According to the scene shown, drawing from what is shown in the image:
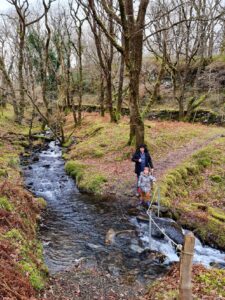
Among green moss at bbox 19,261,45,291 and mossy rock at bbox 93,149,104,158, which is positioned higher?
mossy rock at bbox 93,149,104,158

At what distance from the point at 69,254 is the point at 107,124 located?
18731 mm

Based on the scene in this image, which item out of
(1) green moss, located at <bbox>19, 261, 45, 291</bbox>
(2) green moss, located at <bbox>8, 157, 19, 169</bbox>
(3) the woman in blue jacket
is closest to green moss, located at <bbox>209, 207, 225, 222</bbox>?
(3) the woman in blue jacket

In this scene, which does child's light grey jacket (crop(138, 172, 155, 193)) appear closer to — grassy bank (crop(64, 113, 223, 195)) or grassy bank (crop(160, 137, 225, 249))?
grassy bank (crop(160, 137, 225, 249))

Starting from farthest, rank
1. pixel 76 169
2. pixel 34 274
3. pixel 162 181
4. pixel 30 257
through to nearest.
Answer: pixel 76 169 → pixel 162 181 → pixel 30 257 → pixel 34 274

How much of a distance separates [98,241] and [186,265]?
5.26m

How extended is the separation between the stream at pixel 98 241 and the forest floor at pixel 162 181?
0.56 m

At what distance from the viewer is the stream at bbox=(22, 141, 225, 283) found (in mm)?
8922

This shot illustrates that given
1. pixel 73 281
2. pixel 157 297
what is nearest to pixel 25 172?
pixel 73 281

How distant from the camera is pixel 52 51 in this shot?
4450 cm

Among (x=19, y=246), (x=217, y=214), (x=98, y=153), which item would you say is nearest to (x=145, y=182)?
(x=217, y=214)

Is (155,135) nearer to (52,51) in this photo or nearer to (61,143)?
(61,143)

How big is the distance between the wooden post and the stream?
8.92 feet

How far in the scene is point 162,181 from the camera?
47.6 ft

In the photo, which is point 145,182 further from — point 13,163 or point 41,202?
point 13,163
